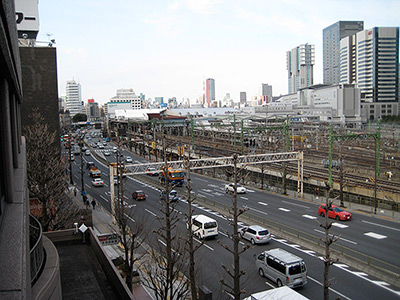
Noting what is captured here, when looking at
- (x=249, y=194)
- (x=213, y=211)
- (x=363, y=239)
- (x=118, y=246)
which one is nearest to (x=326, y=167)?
(x=249, y=194)

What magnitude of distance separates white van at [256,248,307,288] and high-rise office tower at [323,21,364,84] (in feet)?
501

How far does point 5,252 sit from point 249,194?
27911 millimetres

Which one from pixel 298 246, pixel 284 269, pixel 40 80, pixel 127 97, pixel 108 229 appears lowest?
A: pixel 108 229

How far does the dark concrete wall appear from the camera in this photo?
26.4 meters

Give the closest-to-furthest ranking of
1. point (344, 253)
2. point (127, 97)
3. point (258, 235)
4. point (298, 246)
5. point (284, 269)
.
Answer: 1. point (284, 269)
2. point (344, 253)
3. point (298, 246)
4. point (258, 235)
5. point (127, 97)

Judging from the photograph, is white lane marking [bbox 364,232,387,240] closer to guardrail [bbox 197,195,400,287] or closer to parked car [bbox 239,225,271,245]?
guardrail [bbox 197,195,400,287]

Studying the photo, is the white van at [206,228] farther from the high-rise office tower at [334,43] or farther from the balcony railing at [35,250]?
the high-rise office tower at [334,43]

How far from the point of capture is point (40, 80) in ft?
88.1

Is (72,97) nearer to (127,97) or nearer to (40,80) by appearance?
(127,97)

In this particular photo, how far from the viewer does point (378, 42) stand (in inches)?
3932

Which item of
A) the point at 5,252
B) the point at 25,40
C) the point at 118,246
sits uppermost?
the point at 25,40

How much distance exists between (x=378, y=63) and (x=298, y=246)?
3967 inches

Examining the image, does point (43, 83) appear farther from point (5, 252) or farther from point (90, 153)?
point (90, 153)

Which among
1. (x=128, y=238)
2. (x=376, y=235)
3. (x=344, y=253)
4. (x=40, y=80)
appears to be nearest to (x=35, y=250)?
(x=128, y=238)
